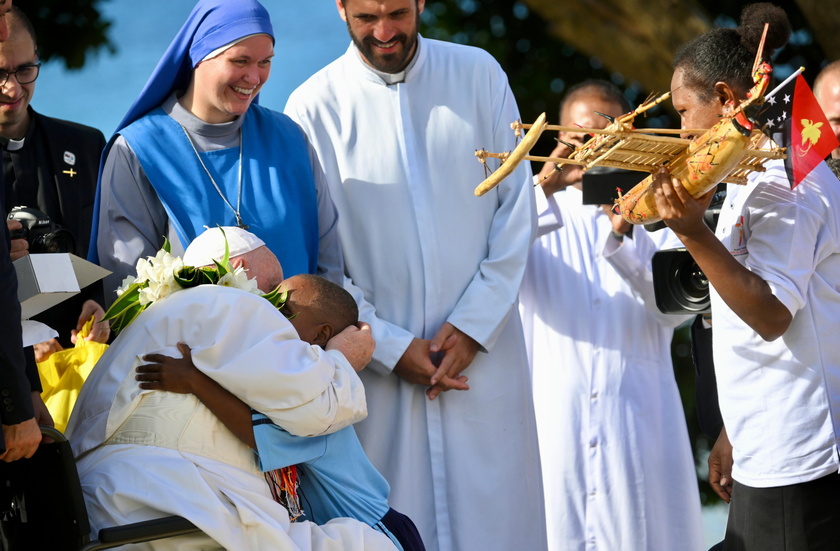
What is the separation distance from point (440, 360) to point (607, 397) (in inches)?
53.9

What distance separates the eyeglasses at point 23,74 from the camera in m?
4.87

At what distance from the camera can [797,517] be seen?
3.65 meters

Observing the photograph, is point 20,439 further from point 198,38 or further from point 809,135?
point 809,135

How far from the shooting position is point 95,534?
10.2ft

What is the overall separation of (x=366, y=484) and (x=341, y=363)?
14.5 inches

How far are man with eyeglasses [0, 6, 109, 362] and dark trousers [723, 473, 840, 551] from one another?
8.56 feet

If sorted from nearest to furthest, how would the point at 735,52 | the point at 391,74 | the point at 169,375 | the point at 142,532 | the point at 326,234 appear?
the point at 142,532
the point at 169,375
the point at 735,52
the point at 326,234
the point at 391,74

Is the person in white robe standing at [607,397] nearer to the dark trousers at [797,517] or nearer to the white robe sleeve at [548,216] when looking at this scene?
the white robe sleeve at [548,216]

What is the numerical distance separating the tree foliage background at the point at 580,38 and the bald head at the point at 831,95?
189 cm

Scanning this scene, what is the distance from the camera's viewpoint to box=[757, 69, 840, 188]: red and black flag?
347 centimetres

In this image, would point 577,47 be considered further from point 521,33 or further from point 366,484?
point 366,484

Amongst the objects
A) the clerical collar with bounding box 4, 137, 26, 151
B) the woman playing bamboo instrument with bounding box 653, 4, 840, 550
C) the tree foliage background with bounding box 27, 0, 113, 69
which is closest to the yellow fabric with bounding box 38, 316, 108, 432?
the clerical collar with bounding box 4, 137, 26, 151

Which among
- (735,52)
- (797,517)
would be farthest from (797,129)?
(797,517)

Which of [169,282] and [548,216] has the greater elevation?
[169,282]
